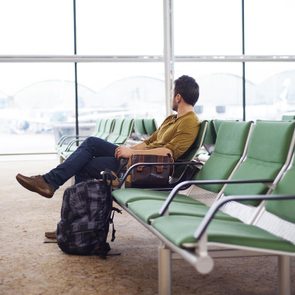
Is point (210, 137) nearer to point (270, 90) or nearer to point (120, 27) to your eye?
point (120, 27)

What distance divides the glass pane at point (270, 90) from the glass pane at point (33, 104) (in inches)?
130

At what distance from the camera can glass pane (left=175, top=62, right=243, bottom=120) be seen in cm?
1030

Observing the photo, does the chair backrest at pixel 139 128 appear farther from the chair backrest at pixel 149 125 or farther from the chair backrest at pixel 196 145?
the chair backrest at pixel 196 145

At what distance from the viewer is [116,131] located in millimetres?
7164

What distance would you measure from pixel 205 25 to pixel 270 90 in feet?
5.95

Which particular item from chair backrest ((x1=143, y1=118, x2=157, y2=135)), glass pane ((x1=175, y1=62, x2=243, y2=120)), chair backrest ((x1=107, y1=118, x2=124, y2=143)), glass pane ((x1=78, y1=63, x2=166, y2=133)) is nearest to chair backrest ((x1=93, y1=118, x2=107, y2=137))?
chair backrest ((x1=107, y1=118, x2=124, y2=143))

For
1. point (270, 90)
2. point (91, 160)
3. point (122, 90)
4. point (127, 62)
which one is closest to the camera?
point (91, 160)

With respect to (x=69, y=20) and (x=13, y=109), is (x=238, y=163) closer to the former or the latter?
(x=69, y=20)

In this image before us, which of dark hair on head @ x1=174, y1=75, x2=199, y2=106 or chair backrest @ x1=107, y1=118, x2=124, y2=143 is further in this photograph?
chair backrest @ x1=107, y1=118, x2=124, y2=143

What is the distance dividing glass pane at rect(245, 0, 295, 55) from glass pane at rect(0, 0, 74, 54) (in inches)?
126

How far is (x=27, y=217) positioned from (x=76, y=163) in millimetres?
1111

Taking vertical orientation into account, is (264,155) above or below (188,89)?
below

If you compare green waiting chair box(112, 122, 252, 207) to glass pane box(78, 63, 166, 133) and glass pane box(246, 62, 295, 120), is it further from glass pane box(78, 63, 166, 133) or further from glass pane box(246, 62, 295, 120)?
glass pane box(246, 62, 295, 120)

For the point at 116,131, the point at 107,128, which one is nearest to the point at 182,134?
the point at 116,131
